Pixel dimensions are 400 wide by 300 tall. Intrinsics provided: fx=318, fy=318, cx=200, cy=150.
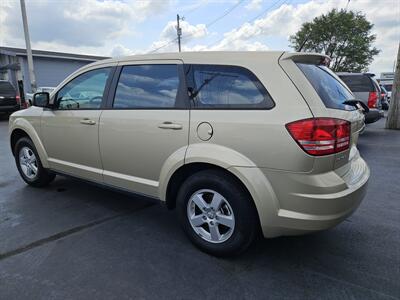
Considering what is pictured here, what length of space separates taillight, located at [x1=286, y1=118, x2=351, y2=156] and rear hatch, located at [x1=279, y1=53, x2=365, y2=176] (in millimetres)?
38

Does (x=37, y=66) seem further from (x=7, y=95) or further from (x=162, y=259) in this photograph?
(x=162, y=259)

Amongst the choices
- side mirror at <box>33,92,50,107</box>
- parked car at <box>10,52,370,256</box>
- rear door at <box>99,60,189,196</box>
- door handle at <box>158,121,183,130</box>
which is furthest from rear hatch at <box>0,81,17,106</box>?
door handle at <box>158,121,183,130</box>

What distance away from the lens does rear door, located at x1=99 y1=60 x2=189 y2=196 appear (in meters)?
2.88

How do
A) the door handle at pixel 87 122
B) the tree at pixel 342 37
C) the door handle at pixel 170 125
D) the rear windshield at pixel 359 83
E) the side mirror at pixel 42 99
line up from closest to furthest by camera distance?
the door handle at pixel 170 125, the door handle at pixel 87 122, the side mirror at pixel 42 99, the rear windshield at pixel 359 83, the tree at pixel 342 37

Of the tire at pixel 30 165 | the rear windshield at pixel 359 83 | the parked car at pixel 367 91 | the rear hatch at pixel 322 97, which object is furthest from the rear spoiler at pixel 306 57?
the rear windshield at pixel 359 83

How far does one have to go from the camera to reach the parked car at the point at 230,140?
91.4 inches

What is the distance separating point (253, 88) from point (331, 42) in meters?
30.9

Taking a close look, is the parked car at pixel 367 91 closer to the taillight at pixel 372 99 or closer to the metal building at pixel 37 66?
the taillight at pixel 372 99

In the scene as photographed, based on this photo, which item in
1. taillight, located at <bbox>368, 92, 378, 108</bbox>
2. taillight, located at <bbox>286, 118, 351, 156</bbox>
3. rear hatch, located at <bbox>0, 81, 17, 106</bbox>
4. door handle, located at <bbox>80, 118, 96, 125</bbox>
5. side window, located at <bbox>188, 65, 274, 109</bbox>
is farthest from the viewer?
rear hatch, located at <bbox>0, 81, 17, 106</bbox>

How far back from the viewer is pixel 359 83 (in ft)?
29.4

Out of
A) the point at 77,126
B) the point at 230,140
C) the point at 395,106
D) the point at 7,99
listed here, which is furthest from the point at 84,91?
the point at 7,99

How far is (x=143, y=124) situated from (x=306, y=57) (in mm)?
1585

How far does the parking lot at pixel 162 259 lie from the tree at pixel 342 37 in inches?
1117

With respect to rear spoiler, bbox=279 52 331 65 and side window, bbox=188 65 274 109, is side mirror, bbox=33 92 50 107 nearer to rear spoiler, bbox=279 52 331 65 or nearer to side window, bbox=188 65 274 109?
side window, bbox=188 65 274 109
